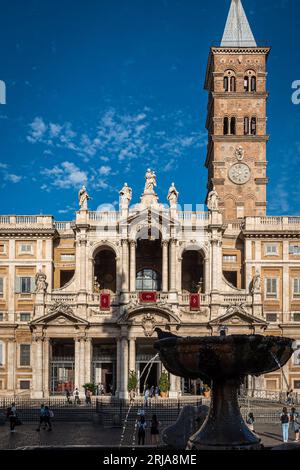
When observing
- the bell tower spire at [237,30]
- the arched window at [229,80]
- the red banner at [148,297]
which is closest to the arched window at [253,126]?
the arched window at [229,80]

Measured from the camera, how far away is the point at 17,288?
61.0 metres

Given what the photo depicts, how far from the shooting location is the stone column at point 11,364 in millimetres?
59188

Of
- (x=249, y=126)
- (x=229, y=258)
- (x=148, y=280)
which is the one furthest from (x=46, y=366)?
(x=249, y=126)

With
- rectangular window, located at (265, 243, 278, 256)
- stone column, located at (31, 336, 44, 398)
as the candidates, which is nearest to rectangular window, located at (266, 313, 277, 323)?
→ rectangular window, located at (265, 243, 278, 256)

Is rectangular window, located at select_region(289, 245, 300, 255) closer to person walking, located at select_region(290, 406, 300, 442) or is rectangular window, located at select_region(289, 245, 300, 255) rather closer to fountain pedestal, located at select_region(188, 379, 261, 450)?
person walking, located at select_region(290, 406, 300, 442)

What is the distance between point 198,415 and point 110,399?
31437mm

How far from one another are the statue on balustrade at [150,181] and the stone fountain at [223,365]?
39.4 meters

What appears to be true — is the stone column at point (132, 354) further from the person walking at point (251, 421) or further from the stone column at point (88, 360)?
the person walking at point (251, 421)

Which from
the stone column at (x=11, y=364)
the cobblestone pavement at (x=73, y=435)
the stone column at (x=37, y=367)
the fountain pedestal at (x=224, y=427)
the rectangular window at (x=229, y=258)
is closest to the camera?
the fountain pedestal at (x=224, y=427)

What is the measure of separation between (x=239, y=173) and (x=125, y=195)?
14010 millimetres

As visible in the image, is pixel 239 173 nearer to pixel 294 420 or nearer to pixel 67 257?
pixel 67 257

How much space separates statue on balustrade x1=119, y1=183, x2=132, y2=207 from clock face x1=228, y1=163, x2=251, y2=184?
12475mm
